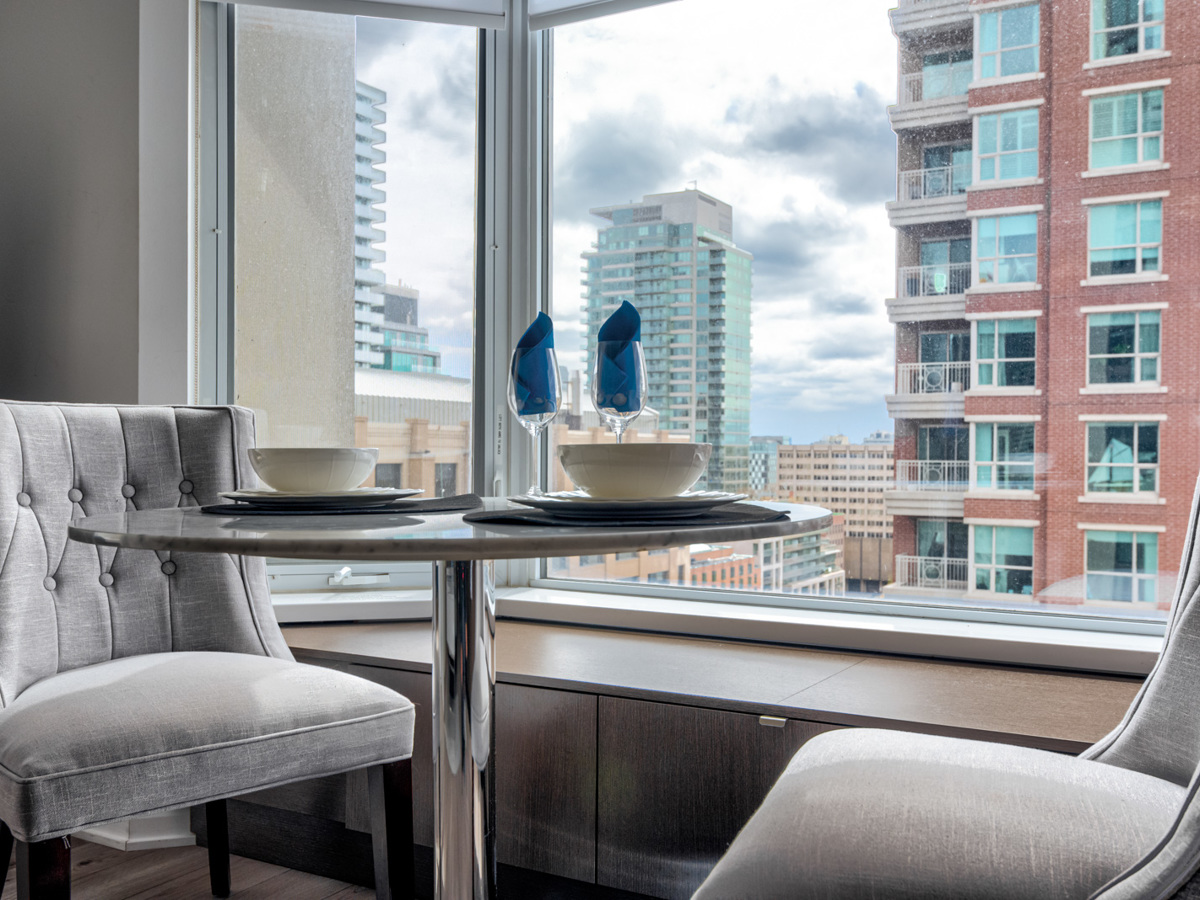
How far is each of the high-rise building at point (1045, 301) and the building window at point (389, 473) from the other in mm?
1274

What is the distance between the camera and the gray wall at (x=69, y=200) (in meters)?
2.40

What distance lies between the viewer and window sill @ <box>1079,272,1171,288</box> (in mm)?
1999

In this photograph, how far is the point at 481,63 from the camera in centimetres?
267

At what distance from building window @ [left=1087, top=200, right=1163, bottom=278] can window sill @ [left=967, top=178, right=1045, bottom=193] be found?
140mm

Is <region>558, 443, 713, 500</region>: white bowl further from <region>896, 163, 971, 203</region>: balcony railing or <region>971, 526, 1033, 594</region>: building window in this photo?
<region>896, 163, 971, 203</region>: balcony railing

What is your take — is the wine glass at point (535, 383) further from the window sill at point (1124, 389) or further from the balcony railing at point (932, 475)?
the window sill at point (1124, 389)

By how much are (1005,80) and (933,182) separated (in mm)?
257

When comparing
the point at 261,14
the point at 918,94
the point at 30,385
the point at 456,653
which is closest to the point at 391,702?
the point at 456,653

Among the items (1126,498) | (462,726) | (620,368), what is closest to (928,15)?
(1126,498)

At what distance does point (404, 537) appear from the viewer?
867 mm

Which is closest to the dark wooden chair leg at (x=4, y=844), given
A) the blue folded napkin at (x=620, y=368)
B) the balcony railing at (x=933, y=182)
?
the blue folded napkin at (x=620, y=368)

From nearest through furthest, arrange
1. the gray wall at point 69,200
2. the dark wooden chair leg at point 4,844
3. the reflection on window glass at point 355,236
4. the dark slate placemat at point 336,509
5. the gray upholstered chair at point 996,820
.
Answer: the gray upholstered chair at point 996,820 → the dark slate placemat at point 336,509 → the dark wooden chair leg at point 4,844 → the gray wall at point 69,200 → the reflection on window glass at point 355,236

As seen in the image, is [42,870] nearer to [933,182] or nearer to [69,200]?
[69,200]

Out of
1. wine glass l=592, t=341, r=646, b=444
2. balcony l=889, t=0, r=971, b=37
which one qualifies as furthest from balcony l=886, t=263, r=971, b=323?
wine glass l=592, t=341, r=646, b=444
